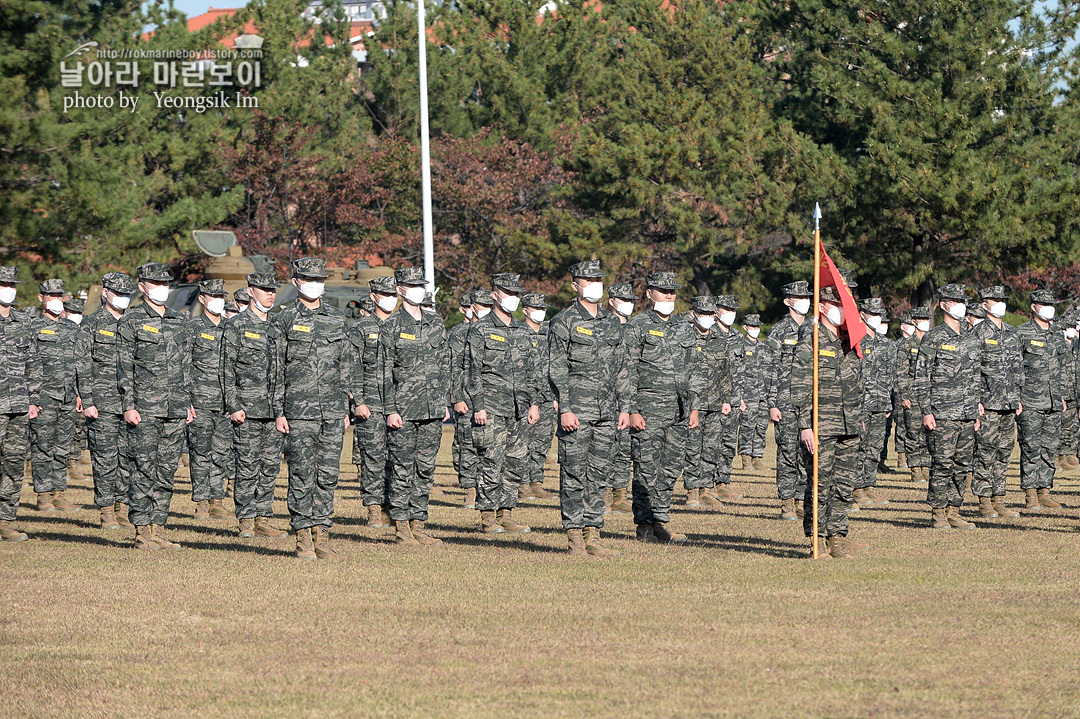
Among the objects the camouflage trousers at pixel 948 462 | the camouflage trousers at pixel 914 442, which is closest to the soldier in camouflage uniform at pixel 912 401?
the camouflage trousers at pixel 914 442

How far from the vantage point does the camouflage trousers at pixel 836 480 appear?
1212 centimetres

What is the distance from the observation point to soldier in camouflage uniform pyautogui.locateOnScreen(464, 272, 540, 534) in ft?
46.9

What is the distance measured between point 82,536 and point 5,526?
725 millimetres

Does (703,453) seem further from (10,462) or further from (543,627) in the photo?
(543,627)

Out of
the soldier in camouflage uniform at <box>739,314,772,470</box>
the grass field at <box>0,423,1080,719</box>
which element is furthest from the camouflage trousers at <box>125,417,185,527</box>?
the soldier in camouflage uniform at <box>739,314,772,470</box>

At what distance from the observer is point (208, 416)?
15.0 metres

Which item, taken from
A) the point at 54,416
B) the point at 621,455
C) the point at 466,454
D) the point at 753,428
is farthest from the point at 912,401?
the point at 54,416

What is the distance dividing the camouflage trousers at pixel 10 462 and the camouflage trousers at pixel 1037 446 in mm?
10218

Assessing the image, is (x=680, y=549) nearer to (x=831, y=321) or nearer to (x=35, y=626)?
(x=831, y=321)

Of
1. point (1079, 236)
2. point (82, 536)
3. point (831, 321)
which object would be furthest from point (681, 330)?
point (1079, 236)

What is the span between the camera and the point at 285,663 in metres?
8.42

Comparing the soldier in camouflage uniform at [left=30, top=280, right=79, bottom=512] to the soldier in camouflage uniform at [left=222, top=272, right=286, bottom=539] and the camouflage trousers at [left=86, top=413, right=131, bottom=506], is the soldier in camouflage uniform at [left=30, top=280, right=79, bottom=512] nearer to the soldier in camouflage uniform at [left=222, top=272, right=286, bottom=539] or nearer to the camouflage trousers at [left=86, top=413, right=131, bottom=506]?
the camouflage trousers at [left=86, top=413, right=131, bottom=506]

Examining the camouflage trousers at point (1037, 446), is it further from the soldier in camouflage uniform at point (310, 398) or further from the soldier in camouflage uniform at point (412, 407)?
the soldier in camouflage uniform at point (310, 398)

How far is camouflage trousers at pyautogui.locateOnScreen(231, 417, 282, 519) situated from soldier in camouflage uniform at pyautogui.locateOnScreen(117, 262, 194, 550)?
572mm
